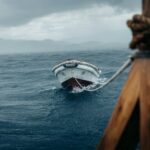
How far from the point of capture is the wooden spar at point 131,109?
13.0 feet

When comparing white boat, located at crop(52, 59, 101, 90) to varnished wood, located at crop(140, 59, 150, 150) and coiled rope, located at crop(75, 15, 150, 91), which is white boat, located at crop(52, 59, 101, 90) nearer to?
coiled rope, located at crop(75, 15, 150, 91)

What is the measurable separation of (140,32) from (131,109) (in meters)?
0.94

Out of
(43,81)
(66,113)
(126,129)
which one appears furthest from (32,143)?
(43,81)

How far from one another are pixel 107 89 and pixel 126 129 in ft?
195

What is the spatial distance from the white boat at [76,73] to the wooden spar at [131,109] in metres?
50.3

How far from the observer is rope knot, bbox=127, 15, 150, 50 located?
405 centimetres

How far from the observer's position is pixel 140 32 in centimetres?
414

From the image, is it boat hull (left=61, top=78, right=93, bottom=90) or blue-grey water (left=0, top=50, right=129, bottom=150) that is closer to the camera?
blue-grey water (left=0, top=50, right=129, bottom=150)

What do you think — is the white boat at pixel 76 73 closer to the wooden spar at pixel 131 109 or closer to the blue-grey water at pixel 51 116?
the blue-grey water at pixel 51 116

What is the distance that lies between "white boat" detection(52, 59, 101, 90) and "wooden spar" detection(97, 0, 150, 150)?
50.3m

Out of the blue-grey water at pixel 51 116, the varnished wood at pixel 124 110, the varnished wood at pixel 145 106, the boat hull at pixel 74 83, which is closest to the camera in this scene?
the varnished wood at pixel 145 106

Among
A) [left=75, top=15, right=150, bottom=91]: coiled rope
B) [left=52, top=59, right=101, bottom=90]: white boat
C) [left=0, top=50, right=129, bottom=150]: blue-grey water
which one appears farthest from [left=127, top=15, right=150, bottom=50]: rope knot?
[left=52, top=59, right=101, bottom=90]: white boat

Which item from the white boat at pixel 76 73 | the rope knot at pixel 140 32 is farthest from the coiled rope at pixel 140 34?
the white boat at pixel 76 73

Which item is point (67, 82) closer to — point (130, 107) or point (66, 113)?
point (66, 113)
